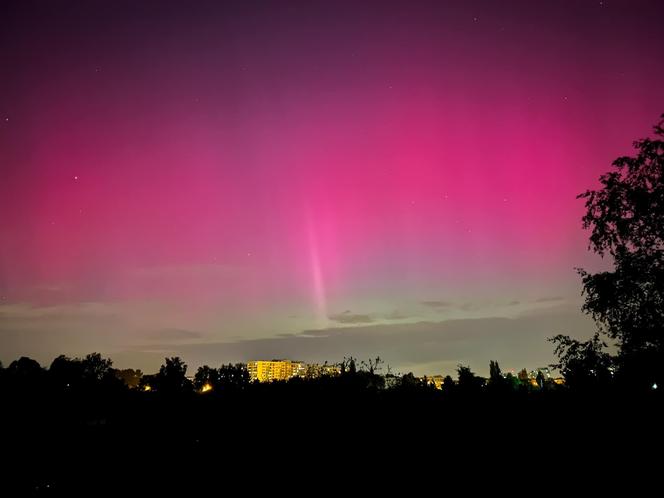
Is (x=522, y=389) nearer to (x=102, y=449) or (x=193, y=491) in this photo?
(x=193, y=491)

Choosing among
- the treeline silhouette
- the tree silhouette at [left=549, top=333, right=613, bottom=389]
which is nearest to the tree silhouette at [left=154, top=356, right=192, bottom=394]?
the treeline silhouette

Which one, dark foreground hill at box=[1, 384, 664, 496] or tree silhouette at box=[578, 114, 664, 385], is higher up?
tree silhouette at box=[578, 114, 664, 385]

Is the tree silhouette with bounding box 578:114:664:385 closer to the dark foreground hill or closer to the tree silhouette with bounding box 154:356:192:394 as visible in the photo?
the dark foreground hill

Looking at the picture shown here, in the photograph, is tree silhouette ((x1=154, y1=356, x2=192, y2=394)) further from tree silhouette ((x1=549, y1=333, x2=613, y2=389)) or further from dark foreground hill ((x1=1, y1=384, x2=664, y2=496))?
tree silhouette ((x1=549, y1=333, x2=613, y2=389))

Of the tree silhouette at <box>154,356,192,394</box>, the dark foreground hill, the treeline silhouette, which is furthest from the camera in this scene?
the tree silhouette at <box>154,356,192,394</box>

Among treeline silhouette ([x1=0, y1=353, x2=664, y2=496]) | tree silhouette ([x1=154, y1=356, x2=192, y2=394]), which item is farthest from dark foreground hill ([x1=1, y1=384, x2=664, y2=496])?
tree silhouette ([x1=154, y1=356, x2=192, y2=394])

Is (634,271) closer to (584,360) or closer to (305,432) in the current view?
(584,360)

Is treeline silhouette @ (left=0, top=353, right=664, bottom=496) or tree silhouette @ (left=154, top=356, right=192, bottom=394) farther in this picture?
tree silhouette @ (left=154, top=356, right=192, bottom=394)

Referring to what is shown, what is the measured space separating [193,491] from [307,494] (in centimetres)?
345

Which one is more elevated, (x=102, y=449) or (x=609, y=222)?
(x=609, y=222)

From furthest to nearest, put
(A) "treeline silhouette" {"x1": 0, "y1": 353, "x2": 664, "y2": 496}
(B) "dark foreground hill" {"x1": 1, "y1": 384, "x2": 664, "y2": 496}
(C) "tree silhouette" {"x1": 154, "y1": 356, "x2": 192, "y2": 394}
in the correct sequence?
1. (C) "tree silhouette" {"x1": 154, "y1": 356, "x2": 192, "y2": 394}
2. (A) "treeline silhouette" {"x1": 0, "y1": 353, "x2": 664, "y2": 496}
3. (B) "dark foreground hill" {"x1": 1, "y1": 384, "x2": 664, "y2": 496}

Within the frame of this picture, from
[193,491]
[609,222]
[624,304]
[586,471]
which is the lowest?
[193,491]

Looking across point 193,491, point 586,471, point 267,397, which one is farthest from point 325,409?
point 586,471

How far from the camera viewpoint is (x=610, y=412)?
45.9 feet
